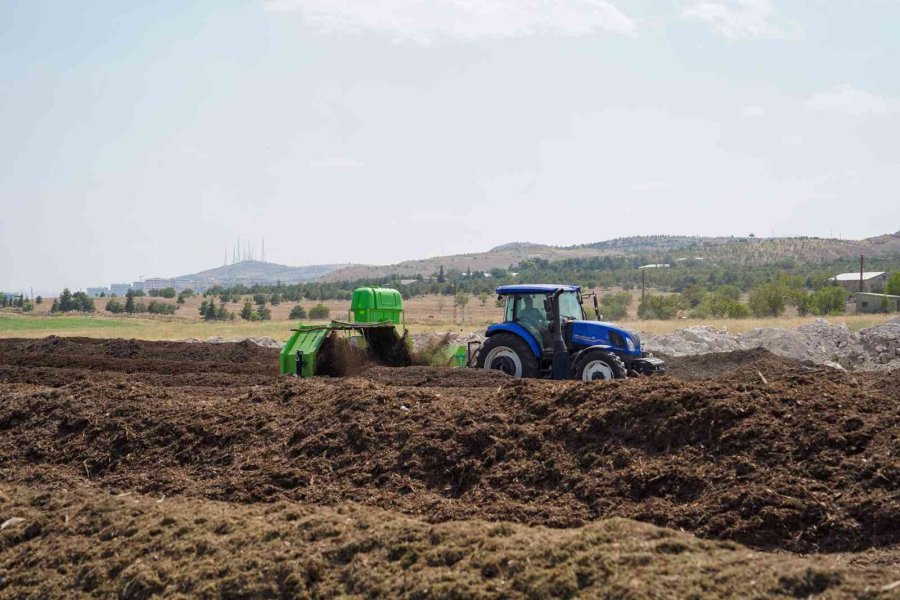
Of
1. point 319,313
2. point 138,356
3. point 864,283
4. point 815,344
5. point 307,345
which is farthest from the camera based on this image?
point 864,283

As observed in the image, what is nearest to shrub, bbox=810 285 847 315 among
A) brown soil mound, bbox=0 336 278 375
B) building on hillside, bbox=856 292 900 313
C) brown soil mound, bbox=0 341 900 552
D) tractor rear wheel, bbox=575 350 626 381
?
building on hillside, bbox=856 292 900 313

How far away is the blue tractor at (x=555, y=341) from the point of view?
13.2 m

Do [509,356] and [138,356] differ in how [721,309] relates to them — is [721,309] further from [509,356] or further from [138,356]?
[509,356]

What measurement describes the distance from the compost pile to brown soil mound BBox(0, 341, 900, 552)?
0.08 ft

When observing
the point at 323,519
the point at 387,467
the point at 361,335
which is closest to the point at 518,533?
the point at 323,519

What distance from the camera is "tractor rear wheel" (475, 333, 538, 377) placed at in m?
14.0

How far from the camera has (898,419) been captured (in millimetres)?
7695

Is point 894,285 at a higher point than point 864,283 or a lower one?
lower

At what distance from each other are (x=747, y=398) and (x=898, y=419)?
4.34 ft

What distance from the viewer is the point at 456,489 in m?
7.74

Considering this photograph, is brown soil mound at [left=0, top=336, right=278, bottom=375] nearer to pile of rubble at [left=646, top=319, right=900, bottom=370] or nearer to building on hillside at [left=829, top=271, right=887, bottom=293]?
→ pile of rubble at [left=646, top=319, right=900, bottom=370]

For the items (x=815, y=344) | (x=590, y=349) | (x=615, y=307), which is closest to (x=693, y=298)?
(x=615, y=307)

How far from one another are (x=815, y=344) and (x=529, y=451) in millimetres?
15140

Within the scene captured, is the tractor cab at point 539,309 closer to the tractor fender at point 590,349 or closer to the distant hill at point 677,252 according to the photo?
the tractor fender at point 590,349
